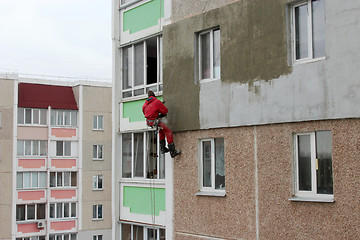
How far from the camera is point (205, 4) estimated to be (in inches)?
490

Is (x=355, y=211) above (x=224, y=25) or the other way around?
the other way around

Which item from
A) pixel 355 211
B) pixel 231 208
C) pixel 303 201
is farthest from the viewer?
pixel 231 208

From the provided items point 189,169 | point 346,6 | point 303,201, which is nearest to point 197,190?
point 189,169

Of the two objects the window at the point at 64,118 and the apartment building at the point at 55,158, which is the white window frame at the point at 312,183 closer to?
the apartment building at the point at 55,158

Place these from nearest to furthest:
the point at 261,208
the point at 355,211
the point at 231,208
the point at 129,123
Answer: the point at 355,211
the point at 261,208
the point at 231,208
the point at 129,123

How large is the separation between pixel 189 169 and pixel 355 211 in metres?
4.37

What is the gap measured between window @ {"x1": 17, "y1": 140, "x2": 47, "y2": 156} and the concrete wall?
35.2 m

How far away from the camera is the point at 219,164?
12070 mm

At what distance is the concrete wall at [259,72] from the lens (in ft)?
30.9

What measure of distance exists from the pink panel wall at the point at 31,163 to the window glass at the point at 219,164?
36391 millimetres

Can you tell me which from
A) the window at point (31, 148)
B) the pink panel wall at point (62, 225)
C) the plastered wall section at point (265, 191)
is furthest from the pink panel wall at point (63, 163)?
the plastered wall section at point (265, 191)

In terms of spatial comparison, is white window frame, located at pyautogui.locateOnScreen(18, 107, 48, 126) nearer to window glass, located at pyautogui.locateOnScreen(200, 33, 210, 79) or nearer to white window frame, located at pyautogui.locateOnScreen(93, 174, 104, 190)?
white window frame, located at pyautogui.locateOnScreen(93, 174, 104, 190)

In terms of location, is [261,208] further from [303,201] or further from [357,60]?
[357,60]

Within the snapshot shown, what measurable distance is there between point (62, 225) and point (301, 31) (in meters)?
41.2
